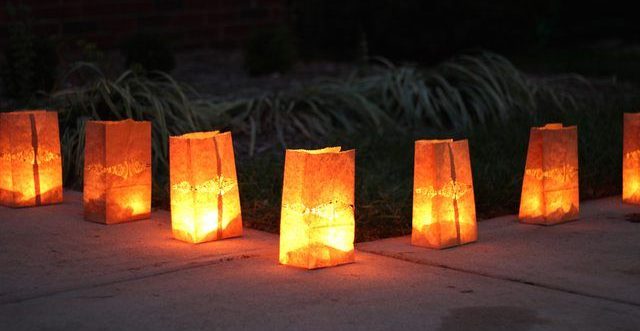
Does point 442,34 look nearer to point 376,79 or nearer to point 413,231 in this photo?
Answer: point 376,79

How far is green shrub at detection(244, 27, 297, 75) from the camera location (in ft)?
37.3

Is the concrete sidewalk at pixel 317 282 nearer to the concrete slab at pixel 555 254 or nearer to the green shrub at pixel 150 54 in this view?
the concrete slab at pixel 555 254

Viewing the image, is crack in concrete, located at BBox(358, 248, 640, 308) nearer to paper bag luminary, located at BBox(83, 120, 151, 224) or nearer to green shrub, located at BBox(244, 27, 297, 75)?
paper bag luminary, located at BBox(83, 120, 151, 224)

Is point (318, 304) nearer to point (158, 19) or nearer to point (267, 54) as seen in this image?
point (267, 54)

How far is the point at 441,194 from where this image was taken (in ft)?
17.0

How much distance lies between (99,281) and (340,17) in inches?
395

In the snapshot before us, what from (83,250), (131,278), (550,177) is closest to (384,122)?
(550,177)

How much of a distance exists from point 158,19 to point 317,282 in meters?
9.14

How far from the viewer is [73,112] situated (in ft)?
25.7

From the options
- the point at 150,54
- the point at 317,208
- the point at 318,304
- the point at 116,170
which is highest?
the point at 150,54

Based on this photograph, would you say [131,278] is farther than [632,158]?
No

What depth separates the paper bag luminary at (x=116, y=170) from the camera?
591 centimetres

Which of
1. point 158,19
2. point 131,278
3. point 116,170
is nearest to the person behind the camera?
point 131,278

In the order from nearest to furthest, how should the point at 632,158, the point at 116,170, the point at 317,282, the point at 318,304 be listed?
1. the point at 318,304
2. the point at 317,282
3. the point at 116,170
4. the point at 632,158
